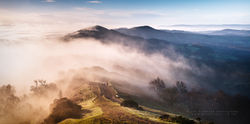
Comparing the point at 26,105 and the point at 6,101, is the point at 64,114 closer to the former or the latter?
the point at 26,105

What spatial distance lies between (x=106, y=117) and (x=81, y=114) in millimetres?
12825

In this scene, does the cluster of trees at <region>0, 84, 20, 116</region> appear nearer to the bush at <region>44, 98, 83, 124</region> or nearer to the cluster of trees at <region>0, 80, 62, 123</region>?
the cluster of trees at <region>0, 80, 62, 123</region>

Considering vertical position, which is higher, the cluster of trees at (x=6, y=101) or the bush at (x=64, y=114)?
the bush at (x=64, y=114)

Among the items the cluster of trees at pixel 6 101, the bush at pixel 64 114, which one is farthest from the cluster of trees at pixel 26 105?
the bush at pixel 64 114

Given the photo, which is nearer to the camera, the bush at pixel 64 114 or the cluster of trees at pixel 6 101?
the bush at pixel 64 114

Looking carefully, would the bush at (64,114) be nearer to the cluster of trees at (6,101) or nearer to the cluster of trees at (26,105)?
the cluster of trees at (26,105)

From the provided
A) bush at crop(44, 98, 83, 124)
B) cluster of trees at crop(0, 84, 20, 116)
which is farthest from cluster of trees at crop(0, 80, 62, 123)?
bush at crop(44, 98, 83, 124)

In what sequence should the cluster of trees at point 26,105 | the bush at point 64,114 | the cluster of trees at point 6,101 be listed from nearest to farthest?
the bush at point 64,114, the cluster of trees at point 26,105, the cluster of trees at point 6,101

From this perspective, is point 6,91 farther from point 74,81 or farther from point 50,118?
point 50,118

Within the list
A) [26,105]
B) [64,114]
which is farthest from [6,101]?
[64,114]

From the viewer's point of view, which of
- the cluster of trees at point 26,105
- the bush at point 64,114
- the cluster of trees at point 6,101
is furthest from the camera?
the cluster of trees at point 6,101

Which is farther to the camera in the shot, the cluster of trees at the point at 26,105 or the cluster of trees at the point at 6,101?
the cluster of trees at the point at 6,101

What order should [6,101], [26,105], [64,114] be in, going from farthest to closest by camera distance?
[6,101] < [26,105] < [64,114]

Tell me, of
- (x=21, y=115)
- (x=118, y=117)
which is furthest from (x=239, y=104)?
(x=21, y=115)
